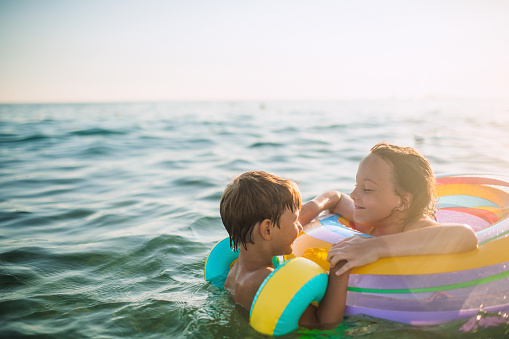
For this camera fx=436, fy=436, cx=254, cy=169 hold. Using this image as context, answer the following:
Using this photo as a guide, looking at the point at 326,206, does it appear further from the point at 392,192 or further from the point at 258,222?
the point at 258,222

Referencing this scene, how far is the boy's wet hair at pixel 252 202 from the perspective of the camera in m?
2.97

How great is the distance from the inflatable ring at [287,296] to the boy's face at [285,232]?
393 mm

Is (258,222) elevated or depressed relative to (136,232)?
elevated

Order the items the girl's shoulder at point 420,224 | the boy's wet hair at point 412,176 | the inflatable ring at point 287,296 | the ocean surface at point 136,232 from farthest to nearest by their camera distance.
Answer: the ocean surface at point 136,232, the boy's wet hair at point 412,176, the girl's shoulder at point 420,224, the inflatable ring at point 287,296

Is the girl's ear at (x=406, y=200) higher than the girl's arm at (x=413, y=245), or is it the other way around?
the girl's ear at (x=406, y=200)

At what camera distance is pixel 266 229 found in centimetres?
302

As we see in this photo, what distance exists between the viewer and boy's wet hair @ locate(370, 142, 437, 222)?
3035 millimetres

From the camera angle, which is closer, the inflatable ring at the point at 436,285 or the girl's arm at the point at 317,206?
the inflatable ring at the point at 436,285

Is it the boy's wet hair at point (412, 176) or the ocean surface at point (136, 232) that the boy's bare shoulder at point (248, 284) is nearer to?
the ocean surface at point (136, 232)

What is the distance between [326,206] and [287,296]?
1426 mm

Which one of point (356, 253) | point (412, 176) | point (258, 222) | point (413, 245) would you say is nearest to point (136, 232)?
point (258, 222)

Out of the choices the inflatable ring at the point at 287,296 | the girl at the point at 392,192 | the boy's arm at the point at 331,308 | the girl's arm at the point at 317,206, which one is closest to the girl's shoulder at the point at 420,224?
the girl at the point at 392,192

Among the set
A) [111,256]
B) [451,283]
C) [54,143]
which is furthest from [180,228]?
[54,143]

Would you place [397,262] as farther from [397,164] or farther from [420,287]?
[397,164]
